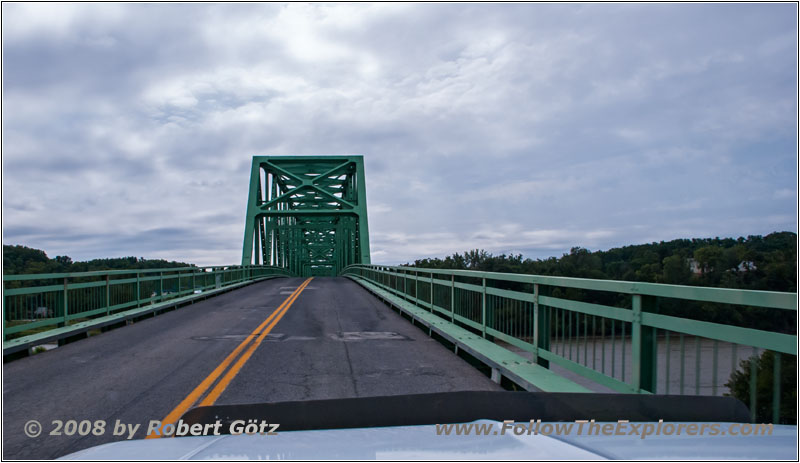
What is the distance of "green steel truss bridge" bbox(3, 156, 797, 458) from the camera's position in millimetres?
3793

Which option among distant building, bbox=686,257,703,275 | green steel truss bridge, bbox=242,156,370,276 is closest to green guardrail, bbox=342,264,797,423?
distant building, bbox=686,257,703,275

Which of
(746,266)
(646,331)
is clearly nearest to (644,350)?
(646,331)

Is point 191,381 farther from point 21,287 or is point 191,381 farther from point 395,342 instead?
point 21,287

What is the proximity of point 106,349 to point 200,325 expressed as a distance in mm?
3175

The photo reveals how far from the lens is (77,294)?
37.0 feet

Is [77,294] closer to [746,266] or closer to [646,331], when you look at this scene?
[646,331]

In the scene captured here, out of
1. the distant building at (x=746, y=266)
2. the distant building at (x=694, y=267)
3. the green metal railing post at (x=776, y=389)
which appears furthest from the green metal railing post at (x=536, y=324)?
the distant building at (x=694, y=267)

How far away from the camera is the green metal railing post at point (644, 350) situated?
14.3ft

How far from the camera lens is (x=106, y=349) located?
9.05m

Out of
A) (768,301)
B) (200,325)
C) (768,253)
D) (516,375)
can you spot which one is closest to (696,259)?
(768,253)

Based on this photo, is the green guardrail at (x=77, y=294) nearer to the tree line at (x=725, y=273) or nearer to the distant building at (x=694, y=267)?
the tree line at (x=725, y=273)

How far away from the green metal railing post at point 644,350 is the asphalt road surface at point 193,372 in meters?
2.18

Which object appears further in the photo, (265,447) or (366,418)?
(366,418)

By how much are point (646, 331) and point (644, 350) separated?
0.15m
